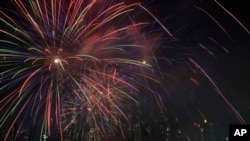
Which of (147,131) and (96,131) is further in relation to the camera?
(147,131)

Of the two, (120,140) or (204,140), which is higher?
(120,140)

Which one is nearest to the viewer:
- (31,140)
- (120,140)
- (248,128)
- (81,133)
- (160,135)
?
(248,128)

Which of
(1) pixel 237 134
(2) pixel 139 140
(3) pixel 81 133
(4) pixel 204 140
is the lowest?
(4) pixel 204 140

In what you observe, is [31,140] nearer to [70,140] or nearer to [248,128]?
[70,140]

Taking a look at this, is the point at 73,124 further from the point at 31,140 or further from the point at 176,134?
the point at 176,134

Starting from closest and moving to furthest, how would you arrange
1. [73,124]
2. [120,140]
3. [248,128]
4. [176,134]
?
[248,128], [73,124], [120,140], [176,134]

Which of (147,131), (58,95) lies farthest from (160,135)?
(58,95)
